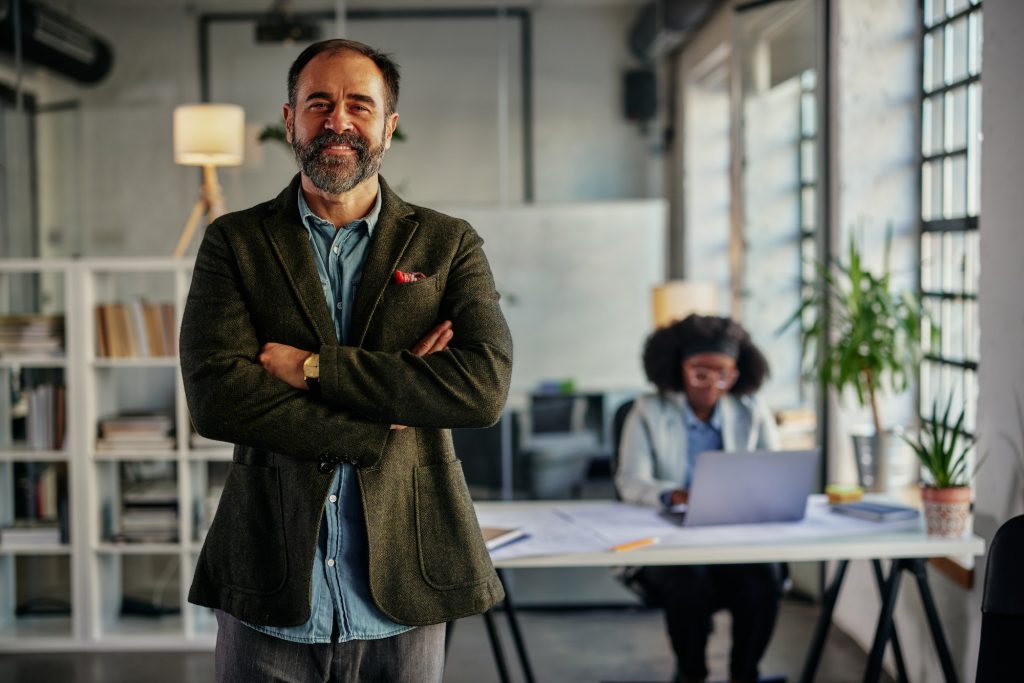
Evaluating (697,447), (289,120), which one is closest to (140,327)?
(697,447)

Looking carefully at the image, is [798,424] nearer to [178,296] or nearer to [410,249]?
[178,296]

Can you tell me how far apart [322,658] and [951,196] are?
349 cm

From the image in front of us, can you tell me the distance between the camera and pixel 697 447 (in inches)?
158

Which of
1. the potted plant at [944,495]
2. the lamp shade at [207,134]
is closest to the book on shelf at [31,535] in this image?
the lamp shade at [207,134]

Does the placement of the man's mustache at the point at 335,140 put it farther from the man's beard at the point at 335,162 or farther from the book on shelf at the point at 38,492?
the book on shelf at the point at 38,492

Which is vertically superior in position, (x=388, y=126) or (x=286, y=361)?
(x=388, y=126)

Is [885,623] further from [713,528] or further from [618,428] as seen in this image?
[618,428]

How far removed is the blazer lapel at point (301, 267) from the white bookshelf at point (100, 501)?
2972mm

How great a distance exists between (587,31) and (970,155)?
198 cm

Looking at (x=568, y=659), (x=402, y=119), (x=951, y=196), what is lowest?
(x=568, y=659)

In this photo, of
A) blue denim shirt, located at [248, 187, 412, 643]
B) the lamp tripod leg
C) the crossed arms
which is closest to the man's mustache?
the crossed arms

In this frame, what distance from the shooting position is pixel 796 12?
18.0 feet

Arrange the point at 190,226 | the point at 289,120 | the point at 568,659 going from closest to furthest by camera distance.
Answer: the point at 289,120, the point at 568,659, the point at 190,226

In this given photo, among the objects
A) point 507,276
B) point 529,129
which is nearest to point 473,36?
point 529,129
